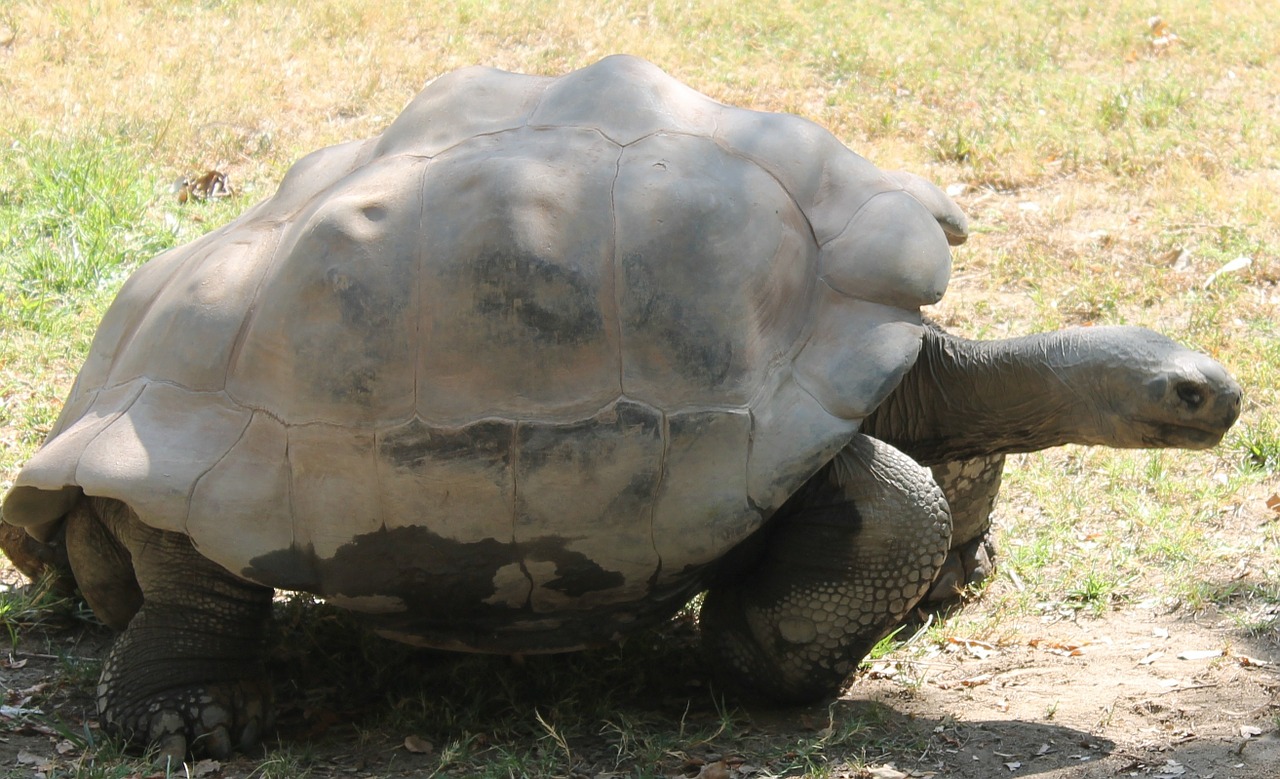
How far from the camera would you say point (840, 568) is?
14.3 ft

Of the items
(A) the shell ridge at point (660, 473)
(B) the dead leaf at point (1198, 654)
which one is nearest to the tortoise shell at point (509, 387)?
(A) the shell ridge at point (660, 473)

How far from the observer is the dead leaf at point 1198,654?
477 cm

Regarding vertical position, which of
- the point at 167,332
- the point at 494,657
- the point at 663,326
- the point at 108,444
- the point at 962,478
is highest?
the point at 663,326

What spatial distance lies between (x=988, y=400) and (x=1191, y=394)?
2.34ft

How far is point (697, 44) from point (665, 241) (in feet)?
28.5

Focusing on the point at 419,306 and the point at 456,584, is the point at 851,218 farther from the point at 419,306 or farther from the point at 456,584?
the point at 456,584

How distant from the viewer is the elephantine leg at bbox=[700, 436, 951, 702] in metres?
4.34

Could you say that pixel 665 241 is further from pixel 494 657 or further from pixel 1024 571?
pixel 1024 571

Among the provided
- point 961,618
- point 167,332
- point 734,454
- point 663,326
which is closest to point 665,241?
point 663,326

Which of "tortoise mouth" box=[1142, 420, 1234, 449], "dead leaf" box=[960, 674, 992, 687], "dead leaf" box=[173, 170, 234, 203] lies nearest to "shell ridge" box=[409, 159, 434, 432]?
"dead leaf" box=[960, 674, 992, 687]

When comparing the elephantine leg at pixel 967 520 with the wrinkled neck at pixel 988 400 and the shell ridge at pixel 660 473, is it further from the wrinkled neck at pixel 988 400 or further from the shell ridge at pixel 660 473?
the shell ridge at pixel 660 473

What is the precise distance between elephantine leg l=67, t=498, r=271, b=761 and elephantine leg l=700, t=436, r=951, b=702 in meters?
1.65

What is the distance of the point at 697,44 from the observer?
12359mm

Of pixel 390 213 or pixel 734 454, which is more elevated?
pixel 390 213
